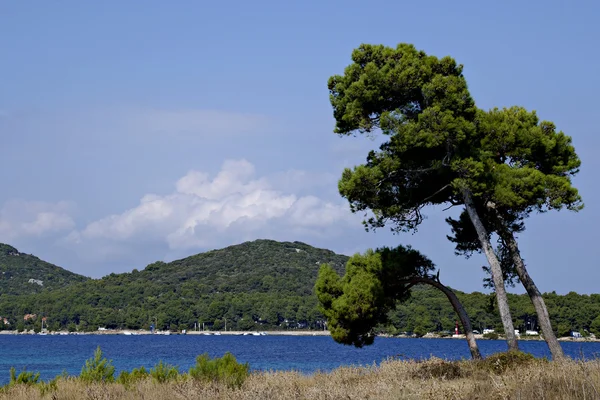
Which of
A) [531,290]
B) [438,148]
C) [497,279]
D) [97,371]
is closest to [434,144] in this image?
[438,148]

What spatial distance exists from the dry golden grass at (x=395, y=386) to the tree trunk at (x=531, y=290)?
480 cm

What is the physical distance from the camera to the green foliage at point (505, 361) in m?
15.0

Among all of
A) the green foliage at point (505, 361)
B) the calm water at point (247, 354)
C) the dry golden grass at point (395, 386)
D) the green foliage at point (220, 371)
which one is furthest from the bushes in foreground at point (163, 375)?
the calm water at point (247, 354)

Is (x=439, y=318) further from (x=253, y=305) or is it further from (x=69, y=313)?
(x=69, y=313)

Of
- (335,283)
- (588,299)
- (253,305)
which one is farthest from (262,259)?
(335,283)

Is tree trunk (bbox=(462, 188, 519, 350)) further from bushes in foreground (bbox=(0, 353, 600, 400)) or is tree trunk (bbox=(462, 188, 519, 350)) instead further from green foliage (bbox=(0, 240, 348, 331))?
green foliage (bbox=(0, 240, 348, 331))

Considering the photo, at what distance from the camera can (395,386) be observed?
10656 millimetres

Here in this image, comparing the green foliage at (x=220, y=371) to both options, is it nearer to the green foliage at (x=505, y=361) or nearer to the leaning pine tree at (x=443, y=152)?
the green foliage at (x=505, y=361)

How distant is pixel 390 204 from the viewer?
71.0 ft

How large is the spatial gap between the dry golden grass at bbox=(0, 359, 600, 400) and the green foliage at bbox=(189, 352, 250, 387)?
0.91ft

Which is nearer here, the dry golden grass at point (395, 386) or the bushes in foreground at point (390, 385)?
the dry golden grass at point (395, 386)

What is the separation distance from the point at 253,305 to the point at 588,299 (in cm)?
7141

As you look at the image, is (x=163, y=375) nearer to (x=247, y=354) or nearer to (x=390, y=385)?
(x=390, y=385)

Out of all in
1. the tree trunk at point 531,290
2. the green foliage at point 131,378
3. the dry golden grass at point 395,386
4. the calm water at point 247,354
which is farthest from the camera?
the calm water at point 247,354
